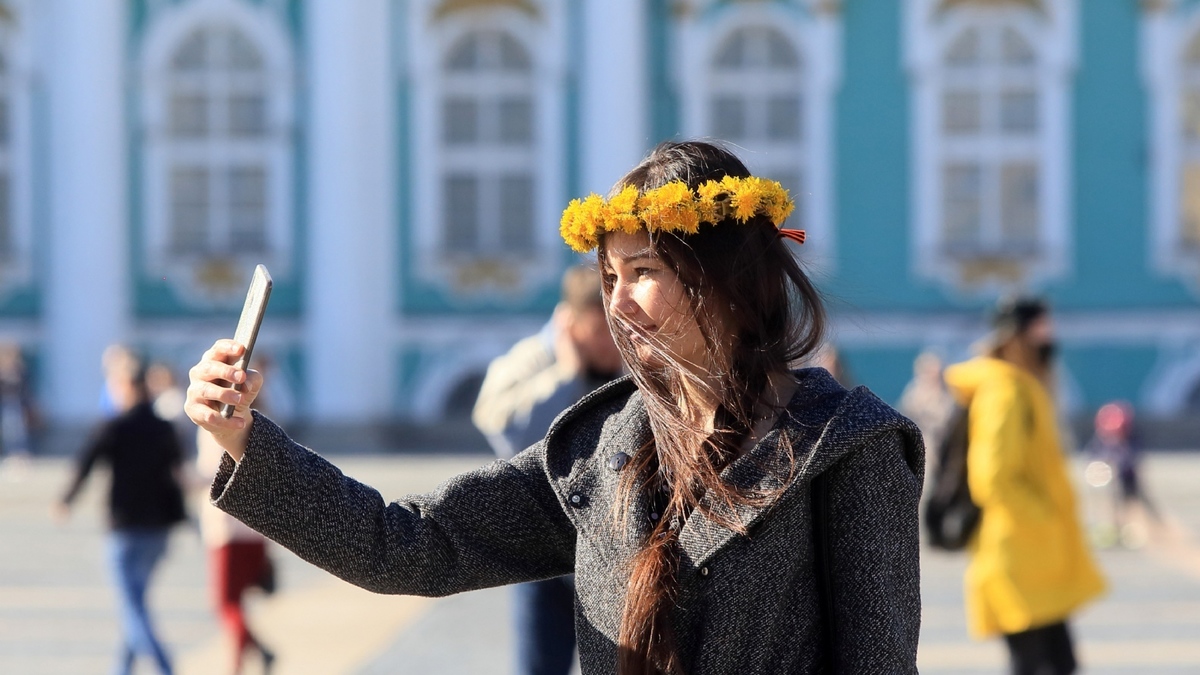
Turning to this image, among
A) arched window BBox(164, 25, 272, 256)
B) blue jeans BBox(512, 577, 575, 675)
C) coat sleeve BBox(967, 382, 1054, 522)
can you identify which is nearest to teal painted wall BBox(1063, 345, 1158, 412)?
arched window BBox(164, 25, 272, 256)

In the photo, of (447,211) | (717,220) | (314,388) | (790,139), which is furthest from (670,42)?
(717,220)

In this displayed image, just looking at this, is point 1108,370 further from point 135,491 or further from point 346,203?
point 135,491

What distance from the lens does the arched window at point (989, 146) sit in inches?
831

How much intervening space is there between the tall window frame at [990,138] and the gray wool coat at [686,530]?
19207mm

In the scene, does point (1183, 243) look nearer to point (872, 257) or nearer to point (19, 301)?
point (872, 257)

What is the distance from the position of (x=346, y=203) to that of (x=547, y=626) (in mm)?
16317

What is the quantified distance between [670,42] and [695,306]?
64.6ft

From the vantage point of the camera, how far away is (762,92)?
21484mm

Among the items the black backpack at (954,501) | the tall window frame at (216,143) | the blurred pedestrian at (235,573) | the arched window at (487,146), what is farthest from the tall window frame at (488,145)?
the black backpack at (954,501)

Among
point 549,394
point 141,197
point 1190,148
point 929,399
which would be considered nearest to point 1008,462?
point 549,394

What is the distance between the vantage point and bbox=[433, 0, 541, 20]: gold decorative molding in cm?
2141

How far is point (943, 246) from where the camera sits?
2117 cm

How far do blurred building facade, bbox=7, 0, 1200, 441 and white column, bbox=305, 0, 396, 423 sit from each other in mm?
37

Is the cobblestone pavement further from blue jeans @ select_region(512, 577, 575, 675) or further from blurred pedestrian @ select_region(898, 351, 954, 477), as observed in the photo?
blurred pedestrian @ select_region(898, 351, 954, 477)
